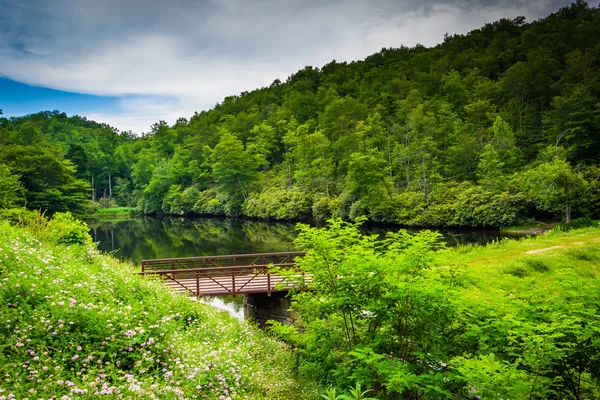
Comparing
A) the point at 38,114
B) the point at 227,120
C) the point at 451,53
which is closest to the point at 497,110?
the point at 451,53

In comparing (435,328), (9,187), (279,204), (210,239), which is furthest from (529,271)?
(279,204)

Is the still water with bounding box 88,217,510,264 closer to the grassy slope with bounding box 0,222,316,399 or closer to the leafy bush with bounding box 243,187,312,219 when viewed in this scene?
the leafy bush with bounding box 243,187,312,219

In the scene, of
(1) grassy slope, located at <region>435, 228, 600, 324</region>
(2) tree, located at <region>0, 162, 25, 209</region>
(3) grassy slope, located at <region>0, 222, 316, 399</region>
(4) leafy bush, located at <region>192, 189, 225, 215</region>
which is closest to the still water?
(2) tree, located at <region>0, 162, 25, 209</region>

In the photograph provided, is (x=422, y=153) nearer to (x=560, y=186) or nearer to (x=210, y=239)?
(x=560, y=186)

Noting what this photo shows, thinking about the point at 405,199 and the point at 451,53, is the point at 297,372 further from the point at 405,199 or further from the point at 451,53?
the point at 451,53

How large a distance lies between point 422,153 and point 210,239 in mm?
27818

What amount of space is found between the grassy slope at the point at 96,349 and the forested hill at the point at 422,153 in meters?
26.5

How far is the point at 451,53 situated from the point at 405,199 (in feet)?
205

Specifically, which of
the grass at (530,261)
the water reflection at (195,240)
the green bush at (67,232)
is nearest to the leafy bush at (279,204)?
the water reflection at (195,240)

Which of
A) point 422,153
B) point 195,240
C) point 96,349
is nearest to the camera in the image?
point 96,349

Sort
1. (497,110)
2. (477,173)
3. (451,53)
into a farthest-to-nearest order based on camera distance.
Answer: (451,53), (497,110), (477,173)

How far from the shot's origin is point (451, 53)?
291 ft

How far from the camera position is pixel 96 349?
5371 mm

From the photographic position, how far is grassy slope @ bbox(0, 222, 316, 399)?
460 cm
